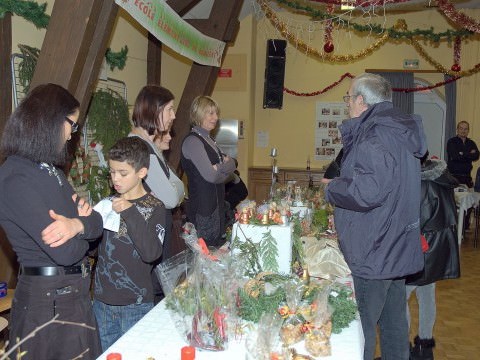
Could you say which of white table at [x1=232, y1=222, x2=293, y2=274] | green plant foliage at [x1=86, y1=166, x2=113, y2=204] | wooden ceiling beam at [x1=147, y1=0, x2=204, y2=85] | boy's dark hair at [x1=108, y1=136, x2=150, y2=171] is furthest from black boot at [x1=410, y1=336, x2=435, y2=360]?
wooden ceiling beam at [x1=147, y1=0, x2=204, y2=85]

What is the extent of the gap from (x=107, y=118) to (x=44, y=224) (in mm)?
2781

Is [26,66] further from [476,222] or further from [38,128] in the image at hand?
[476,222]

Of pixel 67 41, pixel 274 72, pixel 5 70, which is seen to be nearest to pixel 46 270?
pixel 67 41

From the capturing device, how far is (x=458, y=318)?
13.4ft

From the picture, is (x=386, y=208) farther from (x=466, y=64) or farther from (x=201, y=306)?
(x=466, y=64)

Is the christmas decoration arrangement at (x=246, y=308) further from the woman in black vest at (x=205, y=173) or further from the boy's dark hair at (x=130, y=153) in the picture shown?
the woman in black vest at (x=205, y=173)

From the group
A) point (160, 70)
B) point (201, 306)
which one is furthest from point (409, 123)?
point (160, 70)

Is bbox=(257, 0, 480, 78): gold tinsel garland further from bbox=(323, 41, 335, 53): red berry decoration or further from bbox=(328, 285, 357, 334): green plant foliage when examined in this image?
bbox=(328, 285, 357, 334): green plant foliage

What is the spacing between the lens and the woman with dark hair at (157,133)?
8.61 ft

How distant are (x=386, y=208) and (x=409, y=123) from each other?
39 cm

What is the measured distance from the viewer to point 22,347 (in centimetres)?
171

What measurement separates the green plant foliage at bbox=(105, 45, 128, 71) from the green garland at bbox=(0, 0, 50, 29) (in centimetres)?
104

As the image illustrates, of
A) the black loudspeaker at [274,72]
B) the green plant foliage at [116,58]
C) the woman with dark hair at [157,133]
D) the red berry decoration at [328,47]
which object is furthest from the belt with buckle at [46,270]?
the black loudspeaker at [274,72]

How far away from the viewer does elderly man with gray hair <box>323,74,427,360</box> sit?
214cm
